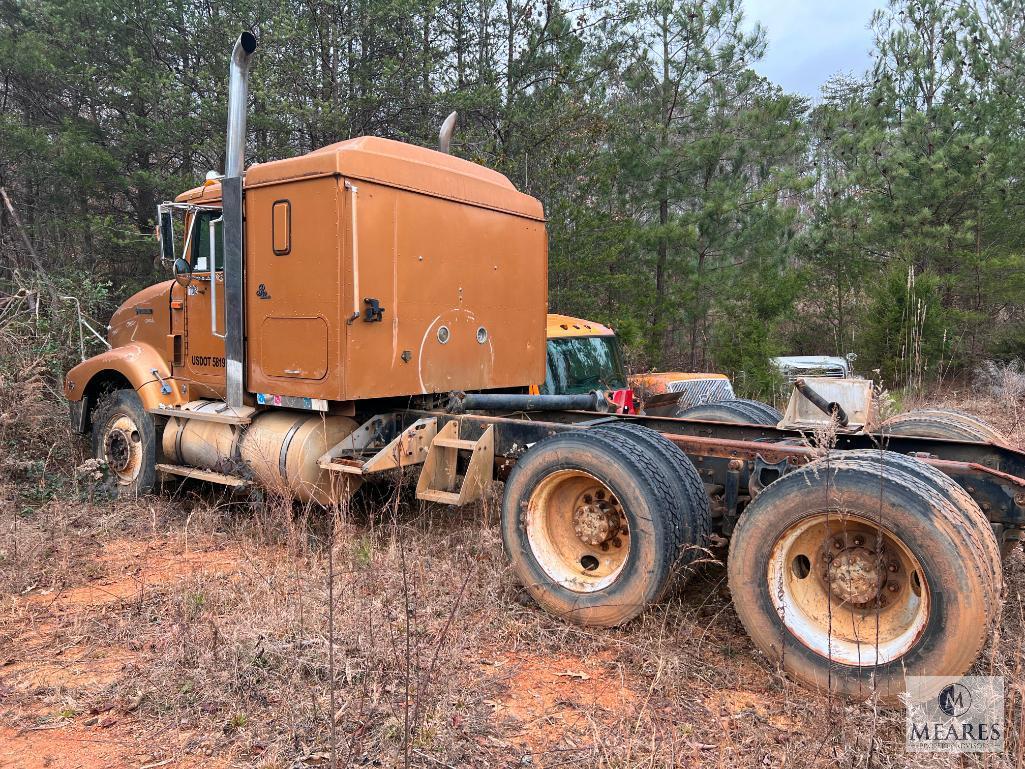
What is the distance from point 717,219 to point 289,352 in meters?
9.74

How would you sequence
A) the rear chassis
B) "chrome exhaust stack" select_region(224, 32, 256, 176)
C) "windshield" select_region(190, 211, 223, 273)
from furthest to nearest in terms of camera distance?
"windshield" select_region(190, 211, 223, 273)
"chrome exhaust stack" select_region(224, 32, 256, 176)
the rear chassis

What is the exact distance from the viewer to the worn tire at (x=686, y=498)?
12.4 ft

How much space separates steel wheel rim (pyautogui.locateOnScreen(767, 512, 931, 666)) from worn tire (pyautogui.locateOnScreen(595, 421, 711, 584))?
456 millimetres

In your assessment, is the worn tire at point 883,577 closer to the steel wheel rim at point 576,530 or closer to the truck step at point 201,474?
the steel wheel rim at point 576,530

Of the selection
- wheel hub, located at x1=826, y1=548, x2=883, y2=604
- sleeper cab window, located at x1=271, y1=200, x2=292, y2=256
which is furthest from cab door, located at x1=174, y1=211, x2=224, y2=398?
wheel hub, located at x1=826, y1=548, x2=883, y2=604

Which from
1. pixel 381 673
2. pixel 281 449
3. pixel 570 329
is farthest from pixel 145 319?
pixel 381 673

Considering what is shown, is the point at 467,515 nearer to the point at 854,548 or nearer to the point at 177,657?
the point at 177,657

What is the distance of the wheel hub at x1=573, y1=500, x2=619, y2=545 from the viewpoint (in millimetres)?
4160

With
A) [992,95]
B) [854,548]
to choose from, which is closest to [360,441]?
[854,548]

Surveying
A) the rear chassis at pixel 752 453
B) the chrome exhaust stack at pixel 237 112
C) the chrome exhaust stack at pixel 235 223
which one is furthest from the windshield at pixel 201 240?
the rear chassis at pixel 752 453

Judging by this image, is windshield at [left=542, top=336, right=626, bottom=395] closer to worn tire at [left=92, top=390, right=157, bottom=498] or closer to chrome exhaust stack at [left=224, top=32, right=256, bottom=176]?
chrome exhaust stack at [left=224, top=32, right=256, bottom=176]

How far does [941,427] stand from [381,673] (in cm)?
372

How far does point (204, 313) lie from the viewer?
21.0ft

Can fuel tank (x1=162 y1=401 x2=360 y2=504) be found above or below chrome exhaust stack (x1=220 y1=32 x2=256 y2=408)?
below
